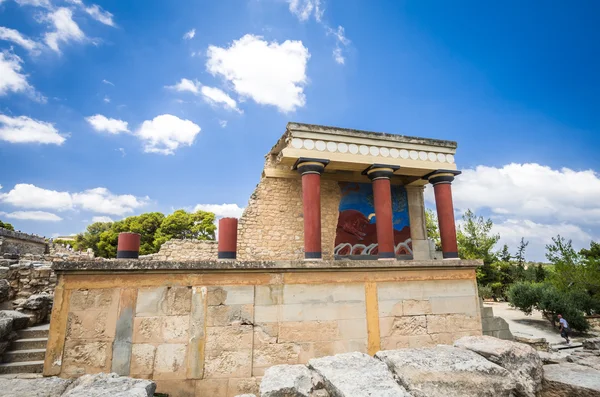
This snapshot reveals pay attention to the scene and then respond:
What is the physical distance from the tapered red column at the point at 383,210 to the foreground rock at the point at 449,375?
7206 mm

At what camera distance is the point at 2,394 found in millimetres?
2660

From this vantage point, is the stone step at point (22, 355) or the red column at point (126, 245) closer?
the stone step at point (22, 355)

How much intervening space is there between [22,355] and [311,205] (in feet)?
23.6

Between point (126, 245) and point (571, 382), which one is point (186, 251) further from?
point (571, 382)

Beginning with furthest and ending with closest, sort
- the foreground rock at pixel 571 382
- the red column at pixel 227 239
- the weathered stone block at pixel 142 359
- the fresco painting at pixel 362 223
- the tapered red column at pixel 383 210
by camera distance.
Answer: the fresco painting at pixel 362 223
the tapered red column at pixel 383 210
the red column at pixel 227 239
the weathered stone block at pixel 142 359
the foreground rock at pixel 571 382

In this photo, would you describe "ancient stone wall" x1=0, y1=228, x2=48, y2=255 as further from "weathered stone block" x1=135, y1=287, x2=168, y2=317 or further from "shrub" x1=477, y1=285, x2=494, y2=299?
"shrub" x1=477, y1=285, x2=494, y2=299

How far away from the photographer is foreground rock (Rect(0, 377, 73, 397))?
2.67 m

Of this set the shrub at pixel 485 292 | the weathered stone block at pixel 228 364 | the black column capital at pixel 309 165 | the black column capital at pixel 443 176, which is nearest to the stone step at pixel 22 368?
the weathered stone block at pixel 228 364

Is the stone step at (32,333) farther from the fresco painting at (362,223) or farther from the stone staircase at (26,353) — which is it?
the fresco painting at (362,223)

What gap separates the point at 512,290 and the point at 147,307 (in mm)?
18353

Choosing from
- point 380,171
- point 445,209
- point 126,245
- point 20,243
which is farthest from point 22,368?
point 20,243

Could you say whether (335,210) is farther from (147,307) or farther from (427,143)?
(147,307)

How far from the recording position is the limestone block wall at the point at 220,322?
3.60 meters

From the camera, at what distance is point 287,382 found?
2.71 meters
